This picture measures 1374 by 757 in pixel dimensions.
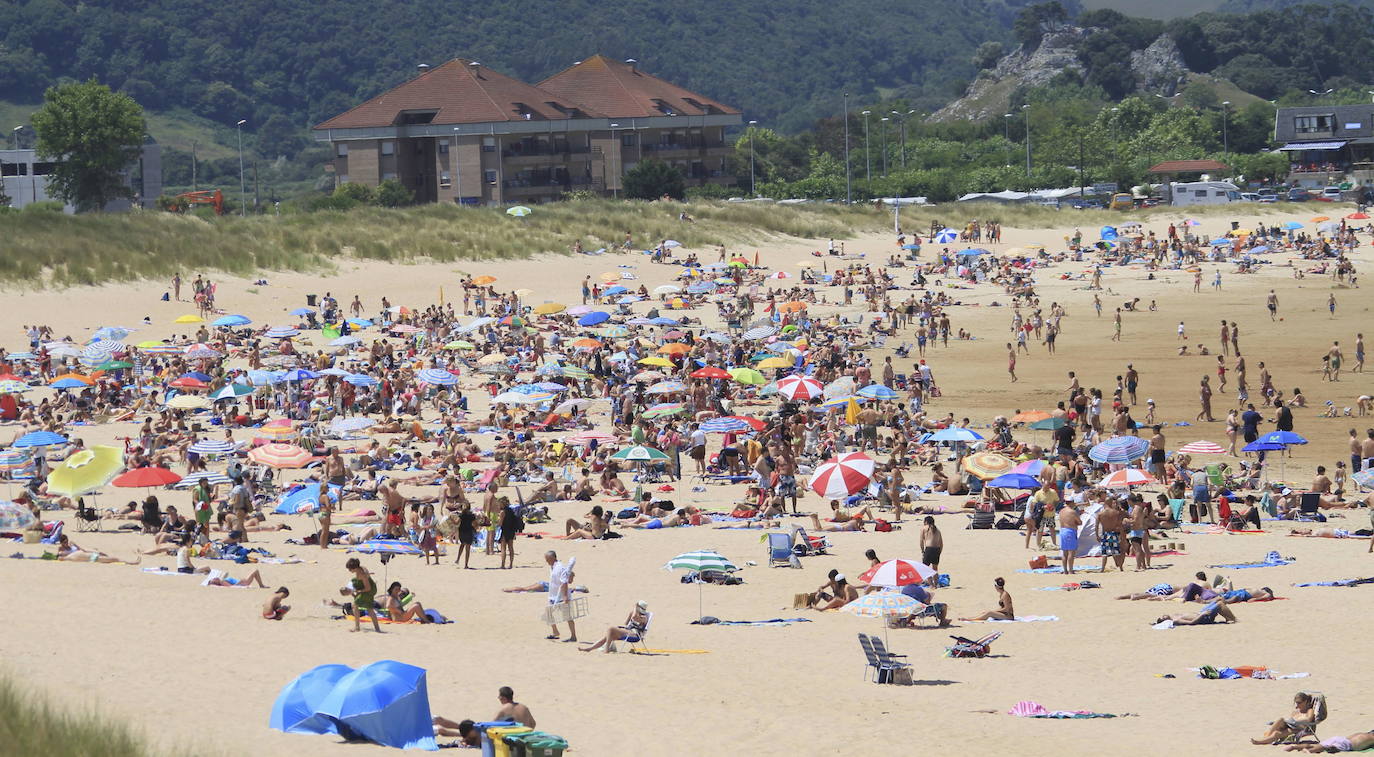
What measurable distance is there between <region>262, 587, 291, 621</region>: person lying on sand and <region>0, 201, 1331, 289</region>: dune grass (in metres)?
27.3

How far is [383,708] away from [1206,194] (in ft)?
214

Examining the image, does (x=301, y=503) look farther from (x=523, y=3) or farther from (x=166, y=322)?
(x=523, y=3)

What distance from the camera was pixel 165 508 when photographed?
68.7ft

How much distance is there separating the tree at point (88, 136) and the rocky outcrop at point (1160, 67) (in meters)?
101

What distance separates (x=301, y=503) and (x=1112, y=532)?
918 cm

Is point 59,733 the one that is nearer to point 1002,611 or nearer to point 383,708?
point 383,708

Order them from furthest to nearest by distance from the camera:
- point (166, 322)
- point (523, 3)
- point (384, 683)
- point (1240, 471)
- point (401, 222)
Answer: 1. point (523, 3)
2. point (401, 222)
3. point (166, 322)
4. point (1240, 471)
5. point (384, 683)

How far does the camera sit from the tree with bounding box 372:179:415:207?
241 feet

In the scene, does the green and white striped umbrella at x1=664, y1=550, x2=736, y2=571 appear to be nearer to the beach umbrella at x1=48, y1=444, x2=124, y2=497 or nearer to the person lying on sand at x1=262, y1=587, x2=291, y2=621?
the person lying on sand at x1=262, y1=587, x2=291, y2=621

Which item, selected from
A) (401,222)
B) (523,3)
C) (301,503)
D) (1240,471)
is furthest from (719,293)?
(523,3)

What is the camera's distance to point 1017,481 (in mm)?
19203

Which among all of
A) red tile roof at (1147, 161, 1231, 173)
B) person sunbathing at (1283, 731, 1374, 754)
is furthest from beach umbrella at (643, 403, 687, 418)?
red tile roof at (1147, 161, 1231, 173)

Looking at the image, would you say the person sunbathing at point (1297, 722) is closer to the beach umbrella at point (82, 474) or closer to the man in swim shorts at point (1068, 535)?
the man in swim shorts at point (1068, 535)

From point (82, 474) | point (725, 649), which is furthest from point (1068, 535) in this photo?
point (82, 474)
